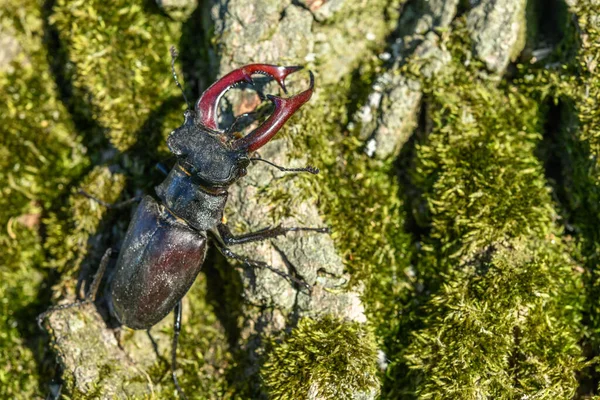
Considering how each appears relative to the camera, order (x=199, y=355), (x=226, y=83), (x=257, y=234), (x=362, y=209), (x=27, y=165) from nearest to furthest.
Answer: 1. (x=226, y=83)
2. (x=257, y=234)
3. (x=362, y=209)
4. (x=199, y=355)
5. (x=27, y=165)

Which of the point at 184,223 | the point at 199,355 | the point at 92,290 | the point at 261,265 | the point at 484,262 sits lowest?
the point at 199,355

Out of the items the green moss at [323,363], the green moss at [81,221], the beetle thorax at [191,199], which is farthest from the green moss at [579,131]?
the green moss at [81,221]

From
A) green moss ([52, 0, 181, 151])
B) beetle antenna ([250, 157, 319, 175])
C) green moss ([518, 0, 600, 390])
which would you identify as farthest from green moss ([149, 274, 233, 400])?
green moss ([518, 0, 600, 390])

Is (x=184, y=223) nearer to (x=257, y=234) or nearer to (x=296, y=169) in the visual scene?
(x=257, y=234)

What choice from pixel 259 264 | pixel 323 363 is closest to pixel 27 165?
pixel 259 264

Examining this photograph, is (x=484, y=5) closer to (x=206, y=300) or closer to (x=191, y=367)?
(x=206, y=300)

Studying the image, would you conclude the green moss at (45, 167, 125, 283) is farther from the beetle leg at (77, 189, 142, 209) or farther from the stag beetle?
the stag beetle

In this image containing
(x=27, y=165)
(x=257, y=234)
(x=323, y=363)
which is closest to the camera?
(x=323, y=363)
